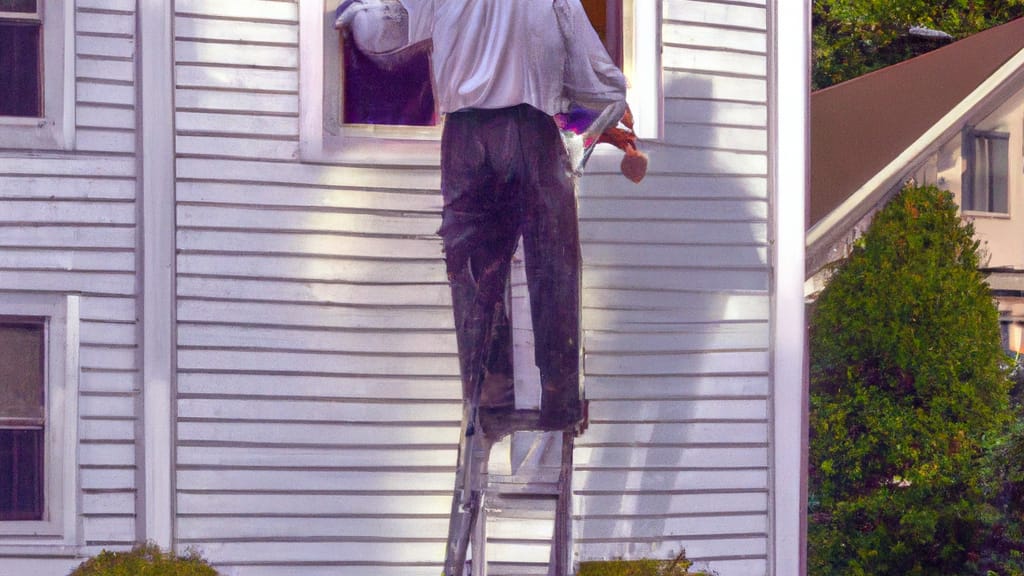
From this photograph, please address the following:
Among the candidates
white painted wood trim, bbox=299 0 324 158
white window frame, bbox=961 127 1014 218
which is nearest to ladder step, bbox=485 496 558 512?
white painted wood trim, bbox=299 0 324 158

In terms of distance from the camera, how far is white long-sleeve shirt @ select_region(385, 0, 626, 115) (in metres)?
4.30

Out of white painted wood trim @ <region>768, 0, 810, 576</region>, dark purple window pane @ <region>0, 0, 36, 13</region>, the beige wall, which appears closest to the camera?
dark purple window pane @ <region>0, 0, 36, 13</region>

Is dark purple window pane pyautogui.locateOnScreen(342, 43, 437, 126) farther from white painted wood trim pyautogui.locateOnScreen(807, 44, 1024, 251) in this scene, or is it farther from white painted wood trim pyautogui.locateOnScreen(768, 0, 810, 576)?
white painted wood trim pyautogui.locateOnScreen(807, 44, 1024, 251)

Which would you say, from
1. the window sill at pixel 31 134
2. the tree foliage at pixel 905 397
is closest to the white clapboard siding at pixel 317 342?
the window sill at pixel 31 134

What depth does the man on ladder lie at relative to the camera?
432cm

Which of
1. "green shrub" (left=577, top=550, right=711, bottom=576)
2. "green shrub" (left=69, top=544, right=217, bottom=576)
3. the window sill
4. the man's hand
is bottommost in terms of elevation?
"green shrub" (left=577, top=550, right=711, bottom=576)

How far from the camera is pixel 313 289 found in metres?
4.66

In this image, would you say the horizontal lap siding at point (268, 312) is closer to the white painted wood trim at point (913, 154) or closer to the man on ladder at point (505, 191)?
the man on ladder at point (505, 191)

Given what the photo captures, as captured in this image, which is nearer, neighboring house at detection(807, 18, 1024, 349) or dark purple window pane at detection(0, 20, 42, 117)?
dark purple window pane at detection(0, 20, 42, 117)

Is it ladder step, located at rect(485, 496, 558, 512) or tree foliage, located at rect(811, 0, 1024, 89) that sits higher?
tree foliage, located at rect(811, 0, 1024, 89)

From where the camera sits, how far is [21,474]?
4625 millimetres

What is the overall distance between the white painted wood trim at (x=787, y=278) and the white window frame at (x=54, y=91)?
2.93m

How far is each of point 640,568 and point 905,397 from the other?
7.30 ft

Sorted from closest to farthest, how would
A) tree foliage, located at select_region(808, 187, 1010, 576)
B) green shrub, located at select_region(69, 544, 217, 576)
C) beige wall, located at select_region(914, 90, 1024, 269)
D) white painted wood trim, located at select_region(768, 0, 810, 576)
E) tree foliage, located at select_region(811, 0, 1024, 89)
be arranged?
green shrub, located at select_region(69, 544, 217, 576) < white painted wood trim, located at select_region(768, 0, 810, 576) < tree foliage, located at select_region(808, 187, 1010, 576) < beige wall, located at select_region(914, 90, 1024, 269) < tree foliage, located at select_region(811, 0, 1024, 89)
